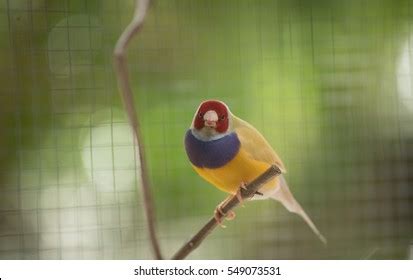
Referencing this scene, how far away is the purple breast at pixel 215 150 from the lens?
2.43ft

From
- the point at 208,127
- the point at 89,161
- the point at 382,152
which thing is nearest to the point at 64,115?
the point at 89,161

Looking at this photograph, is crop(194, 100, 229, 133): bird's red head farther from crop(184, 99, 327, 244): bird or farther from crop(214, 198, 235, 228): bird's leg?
crop(214, 198, 235, 228): bird's leg

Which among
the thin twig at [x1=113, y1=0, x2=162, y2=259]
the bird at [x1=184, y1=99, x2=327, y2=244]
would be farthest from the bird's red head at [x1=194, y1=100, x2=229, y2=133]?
the thin twig at [x1=113, y1=0, x2=162, y2=259]

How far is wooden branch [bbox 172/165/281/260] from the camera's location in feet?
Answer: 2.40

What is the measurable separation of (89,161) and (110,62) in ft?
0.53

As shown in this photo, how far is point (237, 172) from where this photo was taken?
743 millimetres

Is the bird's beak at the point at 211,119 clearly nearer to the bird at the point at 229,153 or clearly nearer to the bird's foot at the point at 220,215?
the bird at the point at 229,153

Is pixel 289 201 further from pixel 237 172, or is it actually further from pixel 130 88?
pixel 130 88

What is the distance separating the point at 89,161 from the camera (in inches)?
30.9

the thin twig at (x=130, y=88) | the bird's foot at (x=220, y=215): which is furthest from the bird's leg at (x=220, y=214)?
the thin twig at (x=130, y=88)

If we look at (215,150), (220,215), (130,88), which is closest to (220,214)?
(220,215)

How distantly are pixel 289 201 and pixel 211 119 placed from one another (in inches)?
7.0
